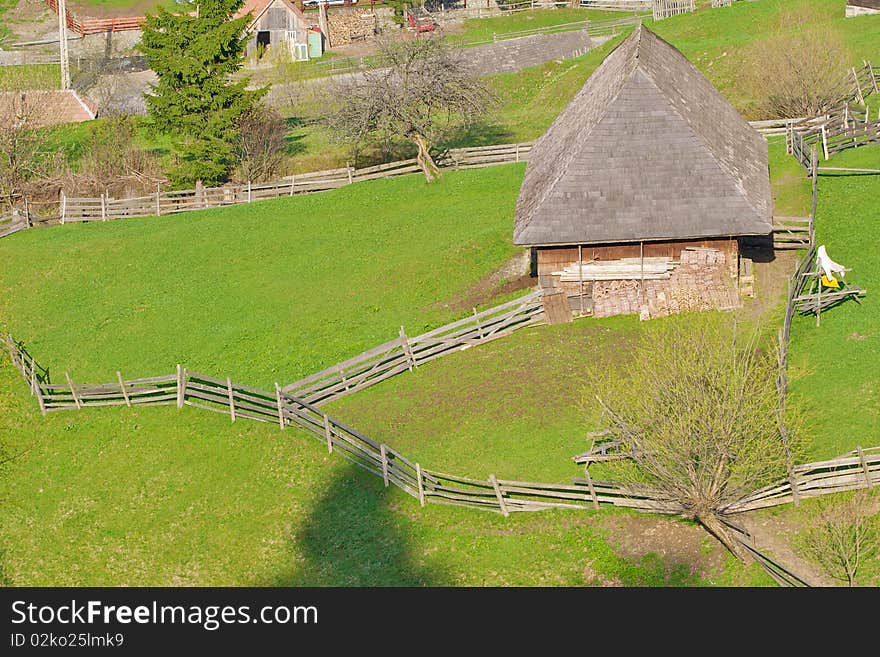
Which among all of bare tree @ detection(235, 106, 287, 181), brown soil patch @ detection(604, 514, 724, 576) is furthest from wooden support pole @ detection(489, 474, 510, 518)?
bare tree @ detection(235, 106, 287, 181)

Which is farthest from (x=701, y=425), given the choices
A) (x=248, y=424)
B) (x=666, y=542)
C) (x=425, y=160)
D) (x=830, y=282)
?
(x=425, y=160)

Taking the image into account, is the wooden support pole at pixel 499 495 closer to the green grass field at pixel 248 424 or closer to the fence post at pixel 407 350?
the green grass field at pixel 248 424

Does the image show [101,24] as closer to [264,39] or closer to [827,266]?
[264,39]

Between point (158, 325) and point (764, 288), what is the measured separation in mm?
18012

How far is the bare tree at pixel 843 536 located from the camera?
28.0m

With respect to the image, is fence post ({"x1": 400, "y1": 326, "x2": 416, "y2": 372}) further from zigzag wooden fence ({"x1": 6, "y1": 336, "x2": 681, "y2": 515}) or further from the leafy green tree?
the leafy green tree

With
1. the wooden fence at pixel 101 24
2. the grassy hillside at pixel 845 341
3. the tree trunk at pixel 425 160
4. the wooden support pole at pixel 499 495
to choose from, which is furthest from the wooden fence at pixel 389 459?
the wooden fence at pixel 101 24

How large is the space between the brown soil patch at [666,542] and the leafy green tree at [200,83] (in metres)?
29.0

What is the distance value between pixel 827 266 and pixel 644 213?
5.05 metres

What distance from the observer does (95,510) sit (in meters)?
34.8

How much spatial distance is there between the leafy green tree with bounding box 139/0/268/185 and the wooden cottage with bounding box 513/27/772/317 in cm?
1836

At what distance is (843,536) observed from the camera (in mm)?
28141

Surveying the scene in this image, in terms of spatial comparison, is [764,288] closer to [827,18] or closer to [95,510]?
[95,510]

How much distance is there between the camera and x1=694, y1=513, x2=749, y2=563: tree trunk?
1141 inches
